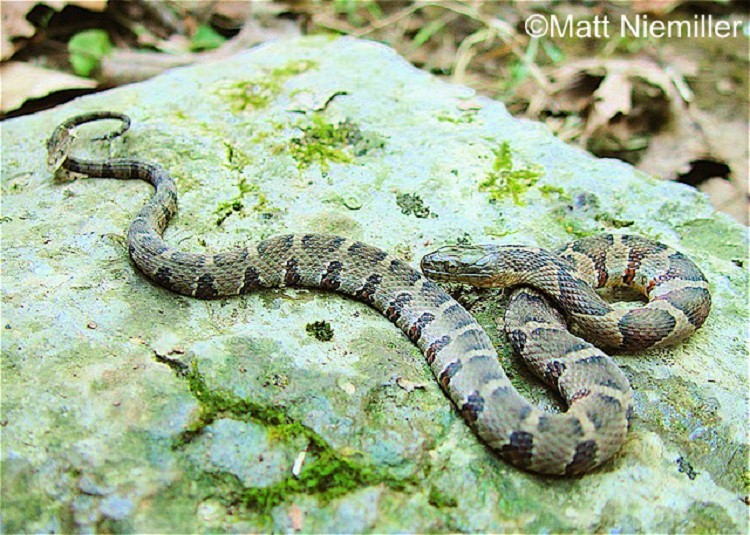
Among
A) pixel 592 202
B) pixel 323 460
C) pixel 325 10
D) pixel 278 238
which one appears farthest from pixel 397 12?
pixel 323 460

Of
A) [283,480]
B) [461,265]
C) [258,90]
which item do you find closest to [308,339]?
[283,480]

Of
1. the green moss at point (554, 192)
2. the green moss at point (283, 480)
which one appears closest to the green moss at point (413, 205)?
the green moss at point (554, 192)

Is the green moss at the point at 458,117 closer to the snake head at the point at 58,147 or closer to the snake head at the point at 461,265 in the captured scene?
the snake head at the point at 461,265

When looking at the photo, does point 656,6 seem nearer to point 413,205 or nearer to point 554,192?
point 554,192

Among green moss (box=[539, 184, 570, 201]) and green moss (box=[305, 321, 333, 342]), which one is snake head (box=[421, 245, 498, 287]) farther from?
green moss (box=[539, 184, 570, 201])

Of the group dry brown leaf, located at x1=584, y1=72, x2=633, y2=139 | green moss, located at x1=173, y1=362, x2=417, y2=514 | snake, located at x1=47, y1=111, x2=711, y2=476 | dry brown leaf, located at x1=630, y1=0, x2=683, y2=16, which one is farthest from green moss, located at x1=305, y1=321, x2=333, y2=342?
dry brown leaf, located at x1=630, y1=0, x2=683, y2=16

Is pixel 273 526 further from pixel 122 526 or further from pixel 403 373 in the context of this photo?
pixel 403 373
